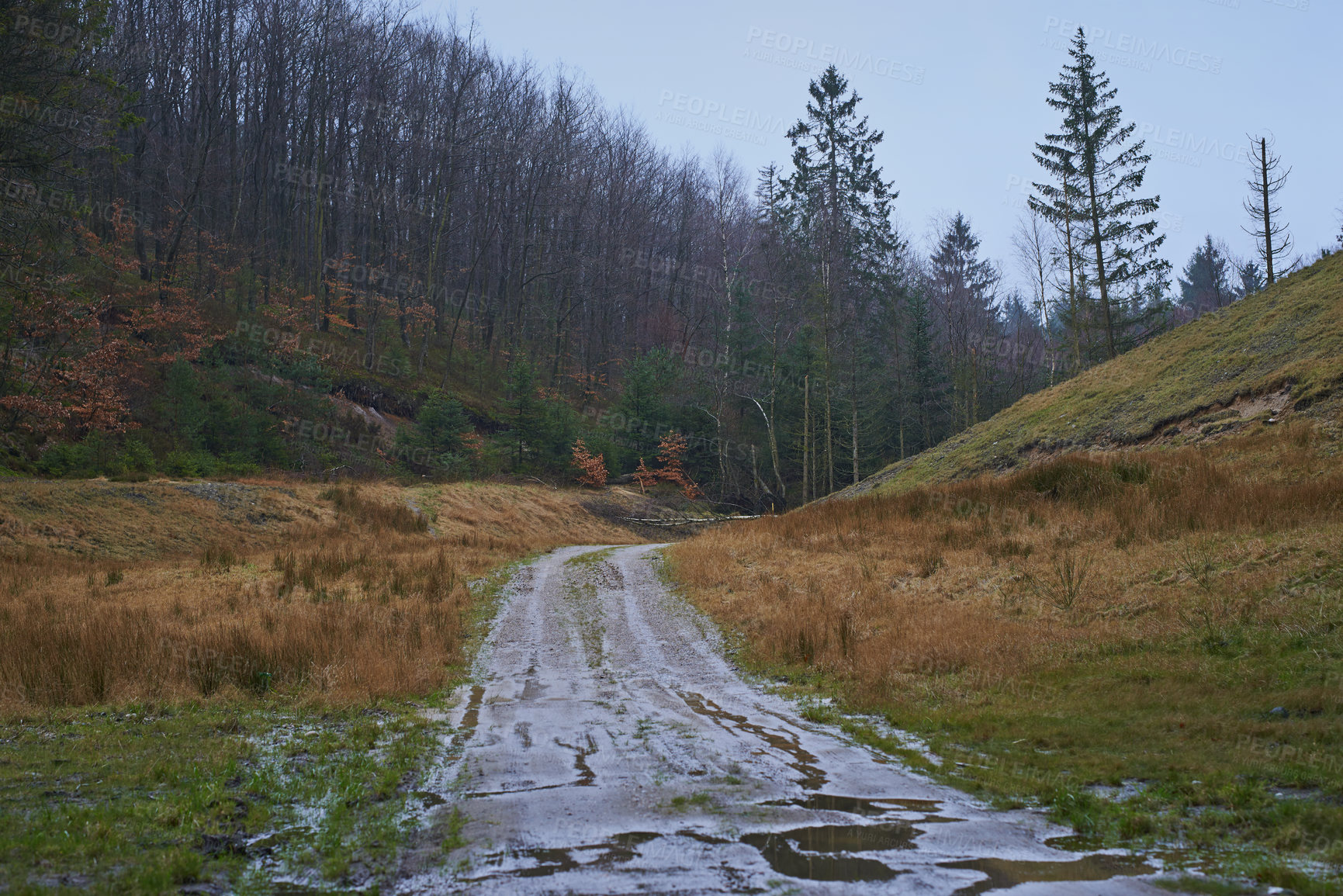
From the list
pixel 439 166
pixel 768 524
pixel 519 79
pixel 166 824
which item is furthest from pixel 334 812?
pixel 519 79

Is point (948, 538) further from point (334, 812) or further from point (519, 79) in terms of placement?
point (519, 79)

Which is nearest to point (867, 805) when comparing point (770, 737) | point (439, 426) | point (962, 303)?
point (770, 737)

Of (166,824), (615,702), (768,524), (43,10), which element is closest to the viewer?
(166,824)

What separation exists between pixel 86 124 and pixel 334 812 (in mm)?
18788

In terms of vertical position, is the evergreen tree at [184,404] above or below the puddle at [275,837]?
above

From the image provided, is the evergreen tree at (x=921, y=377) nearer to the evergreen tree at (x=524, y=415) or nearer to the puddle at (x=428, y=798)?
the evergreen tree at (x=524, y=415)

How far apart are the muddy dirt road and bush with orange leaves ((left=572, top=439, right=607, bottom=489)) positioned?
27.7 meters

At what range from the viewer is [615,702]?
8125 millimetres

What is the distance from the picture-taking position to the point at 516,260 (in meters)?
48.0

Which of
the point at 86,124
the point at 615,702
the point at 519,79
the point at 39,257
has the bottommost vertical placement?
the point at 615,702

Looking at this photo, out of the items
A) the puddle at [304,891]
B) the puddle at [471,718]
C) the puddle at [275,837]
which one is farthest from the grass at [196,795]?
the puddle at [471,718]

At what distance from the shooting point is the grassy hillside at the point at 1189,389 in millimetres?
15852

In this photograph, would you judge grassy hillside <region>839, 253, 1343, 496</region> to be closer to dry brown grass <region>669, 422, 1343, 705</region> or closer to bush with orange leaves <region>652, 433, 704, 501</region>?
dry brown grass <region>669, 422, 1343, 705</region>

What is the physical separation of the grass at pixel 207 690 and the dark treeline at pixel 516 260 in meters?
8.80
